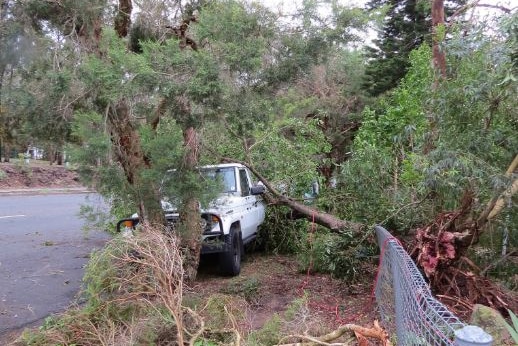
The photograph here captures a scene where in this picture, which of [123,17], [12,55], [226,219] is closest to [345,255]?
[226,219]

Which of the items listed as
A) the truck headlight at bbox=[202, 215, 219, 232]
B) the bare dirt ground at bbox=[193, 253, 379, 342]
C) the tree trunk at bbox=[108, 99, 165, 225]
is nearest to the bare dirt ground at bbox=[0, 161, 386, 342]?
the bare dirt ground at bbox=[193, 253, 379, 342]

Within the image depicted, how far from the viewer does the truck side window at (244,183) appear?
9.21 meters

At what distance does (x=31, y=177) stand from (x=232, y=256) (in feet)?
81.9

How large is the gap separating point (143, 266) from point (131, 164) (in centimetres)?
241

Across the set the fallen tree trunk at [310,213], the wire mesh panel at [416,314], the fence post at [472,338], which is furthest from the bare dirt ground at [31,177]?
the fence post at [472,338]

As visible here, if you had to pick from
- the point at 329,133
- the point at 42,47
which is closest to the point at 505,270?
the point at 42,47

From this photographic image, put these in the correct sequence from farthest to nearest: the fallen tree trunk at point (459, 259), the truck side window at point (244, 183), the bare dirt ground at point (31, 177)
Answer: the bare dirt ground at point (31, 177) → the truck side window at point (244, 183) → the fallen tree trunk at point (459, 259)

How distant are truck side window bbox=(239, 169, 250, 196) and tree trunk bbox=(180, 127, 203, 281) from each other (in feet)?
6.68

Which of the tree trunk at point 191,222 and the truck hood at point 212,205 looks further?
the truck hood at point 212,205

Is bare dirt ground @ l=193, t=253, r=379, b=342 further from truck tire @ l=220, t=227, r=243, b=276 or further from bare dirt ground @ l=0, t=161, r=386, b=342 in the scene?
truck tire @ l=220, t=227, r=243, b=276

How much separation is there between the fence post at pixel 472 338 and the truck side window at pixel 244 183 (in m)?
7.33

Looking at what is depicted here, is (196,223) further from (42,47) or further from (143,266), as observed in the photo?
(42,47)

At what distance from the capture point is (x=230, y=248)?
7.69m

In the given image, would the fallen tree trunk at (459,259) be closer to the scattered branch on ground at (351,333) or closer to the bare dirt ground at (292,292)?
the bare dirt ground at (292,292)
